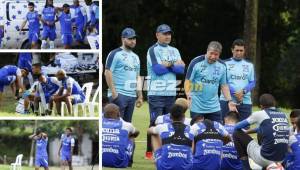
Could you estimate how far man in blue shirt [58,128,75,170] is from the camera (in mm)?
8094

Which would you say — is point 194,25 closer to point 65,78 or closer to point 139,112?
point 139,112

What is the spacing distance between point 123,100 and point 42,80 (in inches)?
188

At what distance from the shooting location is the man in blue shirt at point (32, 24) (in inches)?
316

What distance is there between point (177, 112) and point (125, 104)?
2.40 m

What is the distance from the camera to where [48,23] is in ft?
27.2

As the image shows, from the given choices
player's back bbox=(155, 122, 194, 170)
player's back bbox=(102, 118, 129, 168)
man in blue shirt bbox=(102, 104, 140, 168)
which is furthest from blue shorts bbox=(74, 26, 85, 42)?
player's back bbox=(102, 118, 129, 168)

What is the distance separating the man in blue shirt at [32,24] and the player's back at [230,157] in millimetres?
4050

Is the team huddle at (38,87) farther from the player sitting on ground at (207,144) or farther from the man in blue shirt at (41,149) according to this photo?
the player sitting on ground at (207,144)

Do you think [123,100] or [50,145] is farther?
[123,100]

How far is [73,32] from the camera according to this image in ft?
27.3

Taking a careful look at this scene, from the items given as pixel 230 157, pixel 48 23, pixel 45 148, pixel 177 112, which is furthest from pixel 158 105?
pixel 48 23

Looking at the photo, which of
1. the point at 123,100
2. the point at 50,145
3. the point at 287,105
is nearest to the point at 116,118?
the point at 123,100

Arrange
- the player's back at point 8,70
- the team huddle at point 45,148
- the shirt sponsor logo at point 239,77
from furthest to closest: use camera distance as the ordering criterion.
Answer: the shirt sponsor logo at point 239,77, the team huddle at point 45,148, the player's back at point 8,70

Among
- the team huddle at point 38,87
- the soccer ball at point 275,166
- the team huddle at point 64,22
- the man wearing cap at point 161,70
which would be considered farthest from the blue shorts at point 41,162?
the man wearing cap at point 161,70
